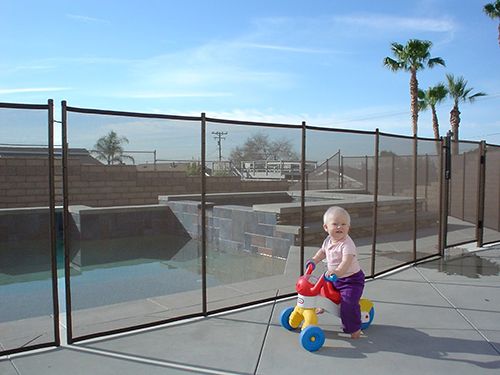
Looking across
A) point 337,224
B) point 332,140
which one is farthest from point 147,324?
point 332,140

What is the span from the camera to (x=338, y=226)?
4.41 metres

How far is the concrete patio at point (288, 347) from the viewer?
3.76 metres

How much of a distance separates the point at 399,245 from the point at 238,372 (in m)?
7.58

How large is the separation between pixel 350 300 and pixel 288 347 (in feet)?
2.27

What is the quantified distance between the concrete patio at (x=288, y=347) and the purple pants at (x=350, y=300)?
0.17 m

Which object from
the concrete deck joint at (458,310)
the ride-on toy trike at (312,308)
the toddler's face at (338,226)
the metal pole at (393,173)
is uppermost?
the metal pole at (393,173)

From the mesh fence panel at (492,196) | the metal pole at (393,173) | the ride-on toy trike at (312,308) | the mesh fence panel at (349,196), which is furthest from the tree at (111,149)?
the mesh fence panel at (492,196)

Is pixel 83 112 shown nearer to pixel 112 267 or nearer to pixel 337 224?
pixel 337 224

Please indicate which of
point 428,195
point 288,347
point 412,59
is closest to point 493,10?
point 412,59

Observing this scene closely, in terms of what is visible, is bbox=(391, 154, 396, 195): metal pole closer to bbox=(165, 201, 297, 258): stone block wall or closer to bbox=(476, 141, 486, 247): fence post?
bbox=(476, 141, 486, 247): fence post

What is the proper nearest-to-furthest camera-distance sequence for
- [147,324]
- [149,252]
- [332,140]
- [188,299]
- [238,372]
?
[238,372], [147,324], [188,299], [332,140], [149,252]

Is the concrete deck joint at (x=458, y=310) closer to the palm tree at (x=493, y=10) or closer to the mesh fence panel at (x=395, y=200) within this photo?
the mesh fence panel at (x=395, y=200)

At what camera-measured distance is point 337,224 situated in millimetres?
4414

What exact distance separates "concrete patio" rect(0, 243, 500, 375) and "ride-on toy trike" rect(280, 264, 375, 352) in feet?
0.33
